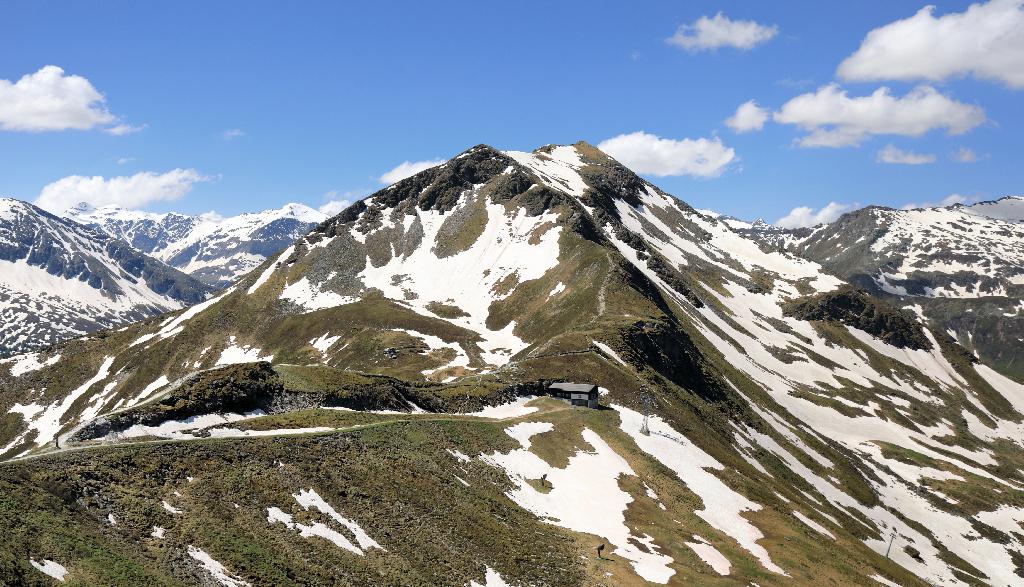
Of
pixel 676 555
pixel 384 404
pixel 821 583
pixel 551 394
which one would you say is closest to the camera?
pixel 676 555

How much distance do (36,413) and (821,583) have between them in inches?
7280

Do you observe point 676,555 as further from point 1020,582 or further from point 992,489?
point 992,489

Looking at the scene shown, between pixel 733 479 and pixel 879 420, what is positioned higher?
pixel 879 420

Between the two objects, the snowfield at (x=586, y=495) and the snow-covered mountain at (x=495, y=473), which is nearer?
the snow-covered mountain at (x=495, y=473)

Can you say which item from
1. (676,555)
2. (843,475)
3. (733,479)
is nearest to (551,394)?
(733,479)

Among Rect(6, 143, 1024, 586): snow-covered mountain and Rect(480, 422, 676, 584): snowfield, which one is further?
Rect(480, 422, 676, 584): snowfield

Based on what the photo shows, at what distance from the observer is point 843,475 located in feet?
422

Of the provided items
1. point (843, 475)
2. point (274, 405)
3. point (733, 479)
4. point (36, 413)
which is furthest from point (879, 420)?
point (36, 413)

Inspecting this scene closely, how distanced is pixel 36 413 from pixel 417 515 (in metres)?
168

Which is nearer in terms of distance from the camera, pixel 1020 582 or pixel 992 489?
pixel 1020 582

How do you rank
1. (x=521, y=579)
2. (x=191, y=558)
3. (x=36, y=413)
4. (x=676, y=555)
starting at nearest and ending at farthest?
(x=191, y=558) → (x=521, y=579) → (x=676, y=555) → (x=36, y=413)

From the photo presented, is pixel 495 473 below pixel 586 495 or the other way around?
below

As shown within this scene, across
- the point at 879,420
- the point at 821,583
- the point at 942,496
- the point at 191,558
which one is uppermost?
the point at 879,420

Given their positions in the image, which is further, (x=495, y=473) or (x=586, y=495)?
(x=586, y=495)
